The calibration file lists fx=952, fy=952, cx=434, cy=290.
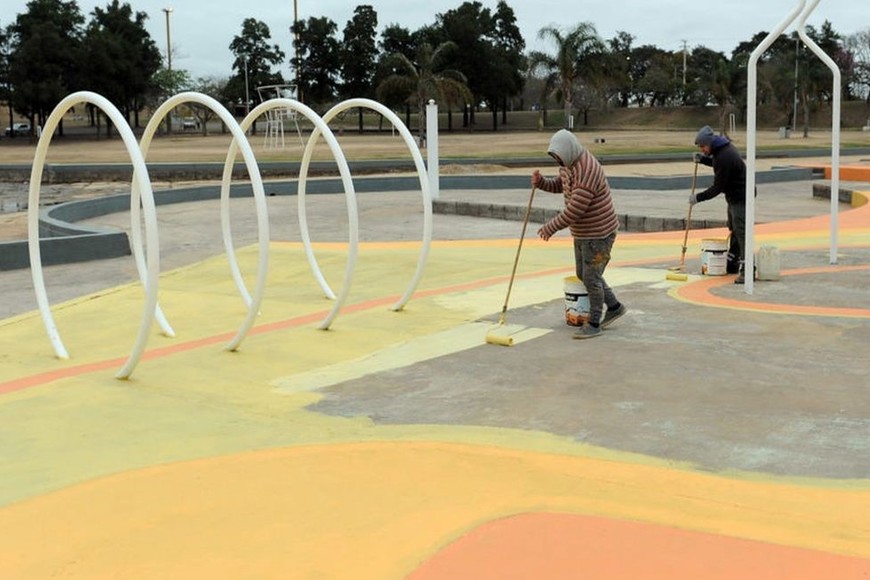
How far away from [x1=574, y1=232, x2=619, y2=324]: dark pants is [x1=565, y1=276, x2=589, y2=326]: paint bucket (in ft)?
0.24

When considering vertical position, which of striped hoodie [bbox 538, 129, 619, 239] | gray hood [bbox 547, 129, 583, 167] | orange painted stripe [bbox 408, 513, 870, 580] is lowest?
orange painted stripe [bbox 408, 513, 870, 580]

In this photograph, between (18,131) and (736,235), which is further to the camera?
(18,131)

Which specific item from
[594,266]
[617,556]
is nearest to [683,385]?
A: [594,266]

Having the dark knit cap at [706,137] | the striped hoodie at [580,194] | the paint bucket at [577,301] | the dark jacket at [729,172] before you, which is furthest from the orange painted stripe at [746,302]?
the striped hoodie at [580,194]

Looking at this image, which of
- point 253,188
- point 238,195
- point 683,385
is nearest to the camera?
point 683,385

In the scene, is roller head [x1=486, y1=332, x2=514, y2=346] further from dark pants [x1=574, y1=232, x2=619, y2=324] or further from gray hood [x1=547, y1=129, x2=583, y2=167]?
gray hood [x1=547, y1=129, x2=583, y2=167]

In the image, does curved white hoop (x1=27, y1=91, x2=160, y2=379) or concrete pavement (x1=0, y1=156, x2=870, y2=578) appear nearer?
concrete pavement (x1=0, y1=156, x2=870, y2=578)

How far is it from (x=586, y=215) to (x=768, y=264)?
125 inches

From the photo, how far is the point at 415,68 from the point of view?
56.0 m

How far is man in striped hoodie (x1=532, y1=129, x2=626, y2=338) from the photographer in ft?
23.5

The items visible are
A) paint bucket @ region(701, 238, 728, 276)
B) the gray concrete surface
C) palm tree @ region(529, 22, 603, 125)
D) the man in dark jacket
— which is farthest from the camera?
palm tree @ region(529, 22, 603, 125)

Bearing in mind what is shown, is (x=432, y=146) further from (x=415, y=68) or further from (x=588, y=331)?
(x=415, y=68)

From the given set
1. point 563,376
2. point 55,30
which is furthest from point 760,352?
point 55,30

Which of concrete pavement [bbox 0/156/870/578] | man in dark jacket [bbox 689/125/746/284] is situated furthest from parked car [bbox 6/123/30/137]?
man in dark jacket [bbox 689/125/746/284]
